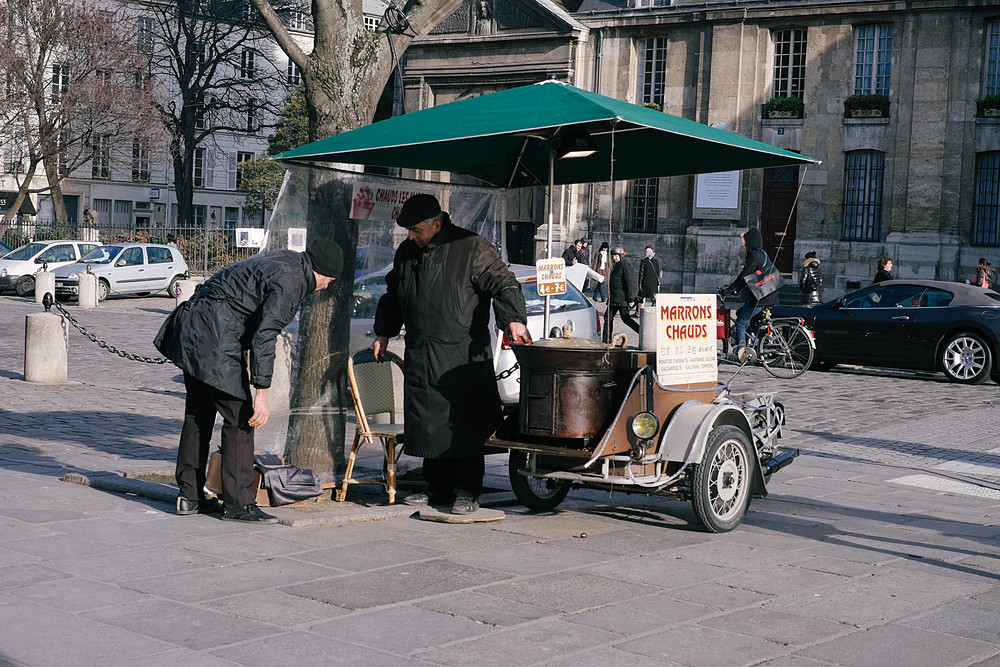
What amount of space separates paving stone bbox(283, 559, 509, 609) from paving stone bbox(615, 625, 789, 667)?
3.61ft

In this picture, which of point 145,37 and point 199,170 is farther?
point 199,170

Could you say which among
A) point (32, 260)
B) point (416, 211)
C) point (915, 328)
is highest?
point (416, 211)

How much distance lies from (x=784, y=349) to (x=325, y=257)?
1125 centimetres

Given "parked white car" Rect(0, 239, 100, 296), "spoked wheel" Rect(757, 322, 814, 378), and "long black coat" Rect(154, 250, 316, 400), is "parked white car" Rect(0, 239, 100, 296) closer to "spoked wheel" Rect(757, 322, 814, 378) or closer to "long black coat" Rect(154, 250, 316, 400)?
"spoked wheel" Rect(757, 322, 814, 378)

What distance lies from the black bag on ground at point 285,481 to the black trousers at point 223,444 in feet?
0.49

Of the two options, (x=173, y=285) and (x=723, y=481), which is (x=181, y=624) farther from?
(x=173, y=285)

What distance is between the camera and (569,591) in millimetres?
5523

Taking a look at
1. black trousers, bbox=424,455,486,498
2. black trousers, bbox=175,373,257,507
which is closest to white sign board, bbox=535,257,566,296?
black trousers, bbox=424,455,486,498

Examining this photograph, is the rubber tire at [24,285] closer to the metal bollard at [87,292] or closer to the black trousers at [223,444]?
the metal bollard at [87,292]

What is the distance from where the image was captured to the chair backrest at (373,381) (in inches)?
305

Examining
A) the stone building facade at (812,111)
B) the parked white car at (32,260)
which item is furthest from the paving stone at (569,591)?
the parked white car at (32,260)

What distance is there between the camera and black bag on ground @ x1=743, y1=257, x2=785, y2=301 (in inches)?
650

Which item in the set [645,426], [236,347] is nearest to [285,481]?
[236,347]

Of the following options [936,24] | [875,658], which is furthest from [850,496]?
[936,24]
